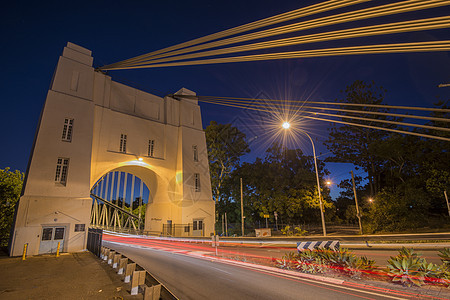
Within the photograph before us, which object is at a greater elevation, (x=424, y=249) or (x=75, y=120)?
(x=75, y=120)

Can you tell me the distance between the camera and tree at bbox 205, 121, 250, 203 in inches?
1692

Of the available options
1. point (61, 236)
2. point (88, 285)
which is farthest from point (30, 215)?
point (88, 285)

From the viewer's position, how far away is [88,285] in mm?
8109

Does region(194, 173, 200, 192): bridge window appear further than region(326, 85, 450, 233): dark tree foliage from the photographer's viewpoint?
Yes

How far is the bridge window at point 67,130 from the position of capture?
2085cm

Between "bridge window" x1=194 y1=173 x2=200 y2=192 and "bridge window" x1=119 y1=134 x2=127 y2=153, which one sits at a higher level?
"bridge window" x1=119 y1=134 x2=127 y2=153

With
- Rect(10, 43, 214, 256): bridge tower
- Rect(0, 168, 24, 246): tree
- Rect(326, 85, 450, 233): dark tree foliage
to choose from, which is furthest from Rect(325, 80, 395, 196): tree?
Rect(0, 168, 24, 246): tree

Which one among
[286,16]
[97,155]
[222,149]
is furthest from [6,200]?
[286,16]

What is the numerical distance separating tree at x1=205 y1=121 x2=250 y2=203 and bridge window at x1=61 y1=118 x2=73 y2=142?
24799mm

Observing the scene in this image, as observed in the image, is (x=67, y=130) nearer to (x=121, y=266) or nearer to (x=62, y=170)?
(x=62, y=170)

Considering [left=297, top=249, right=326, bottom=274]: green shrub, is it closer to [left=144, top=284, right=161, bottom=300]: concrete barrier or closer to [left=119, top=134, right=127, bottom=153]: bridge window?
[left=144, top=284, right=161, bottom=300]: concrete barrier

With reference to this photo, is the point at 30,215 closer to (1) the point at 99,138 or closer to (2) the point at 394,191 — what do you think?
(1) the point at 99,138

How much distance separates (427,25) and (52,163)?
79.3ft

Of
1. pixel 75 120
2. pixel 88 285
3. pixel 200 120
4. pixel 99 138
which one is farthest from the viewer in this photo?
pixel 200 120
